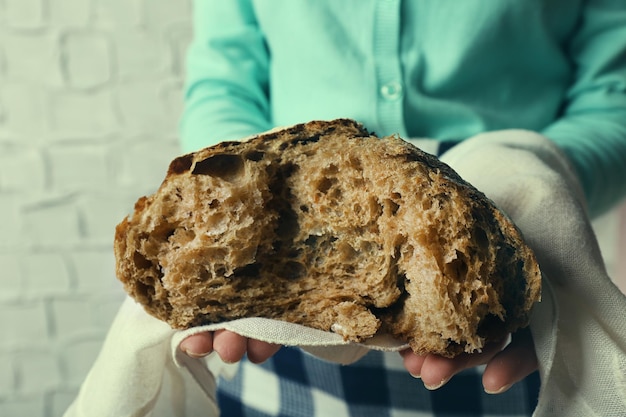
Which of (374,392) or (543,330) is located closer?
(543,330)

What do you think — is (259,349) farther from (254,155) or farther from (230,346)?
(254,155)

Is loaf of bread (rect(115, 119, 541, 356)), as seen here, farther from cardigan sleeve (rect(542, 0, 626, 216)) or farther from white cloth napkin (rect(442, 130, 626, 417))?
cardigan sleeve (rect(542, 0, 626, 216))

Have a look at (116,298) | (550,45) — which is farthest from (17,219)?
(550,45)

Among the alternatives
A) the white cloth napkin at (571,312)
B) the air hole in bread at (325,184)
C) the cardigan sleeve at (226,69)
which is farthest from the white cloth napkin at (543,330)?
the cardigan sleeve at (226,69)

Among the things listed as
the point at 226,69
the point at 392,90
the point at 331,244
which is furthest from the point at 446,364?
the point at 226,69

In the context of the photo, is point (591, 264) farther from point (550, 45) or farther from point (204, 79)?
point (204, 79)

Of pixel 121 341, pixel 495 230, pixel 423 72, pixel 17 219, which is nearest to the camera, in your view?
pixel 495 230
